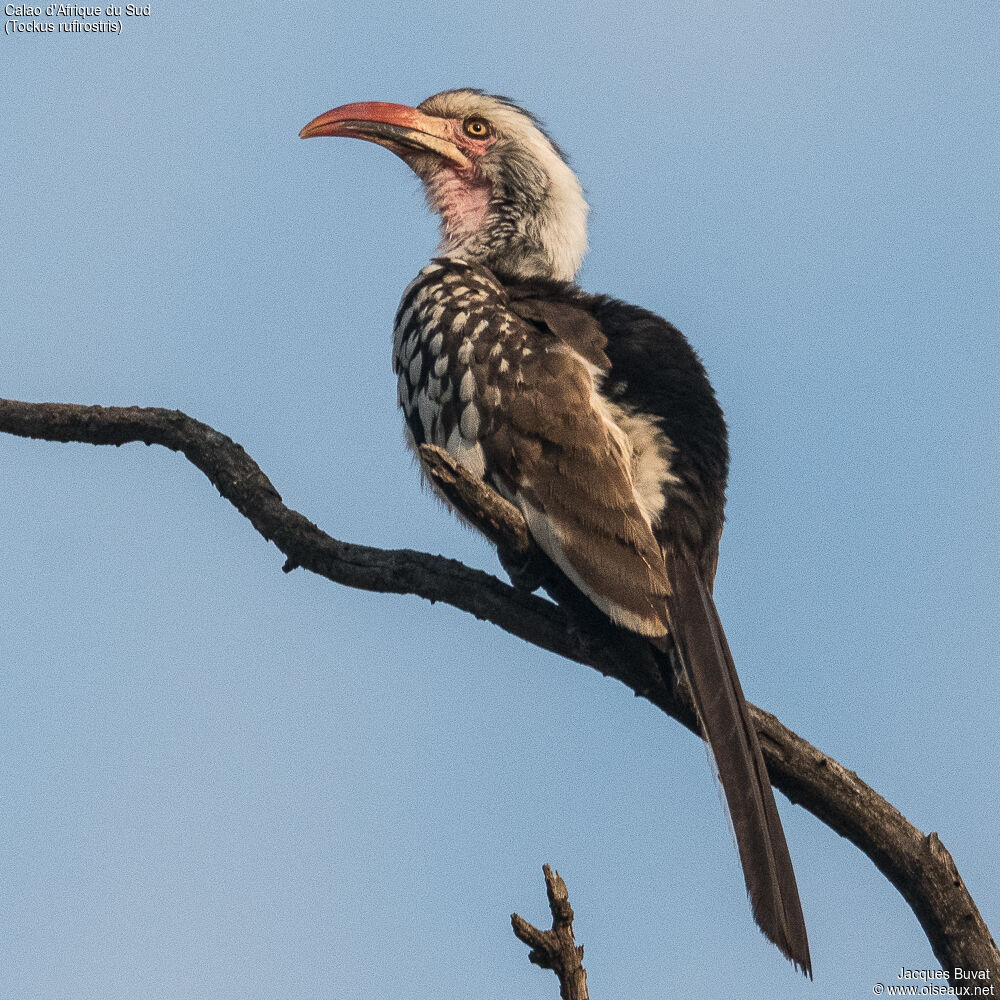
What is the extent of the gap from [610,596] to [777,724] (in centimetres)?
→ 62

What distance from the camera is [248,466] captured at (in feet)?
13.5

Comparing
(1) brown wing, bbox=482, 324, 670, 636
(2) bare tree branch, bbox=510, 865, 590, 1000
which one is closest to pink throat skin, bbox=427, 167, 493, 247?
(1) brown wing, bbox=482, 324, 670, 636

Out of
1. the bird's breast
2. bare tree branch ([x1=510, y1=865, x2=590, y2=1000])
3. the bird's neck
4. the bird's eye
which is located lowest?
bare tree branch ([x1=510, y1=865, x2=590, y2=1000])

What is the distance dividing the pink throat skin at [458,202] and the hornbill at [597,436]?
39 millimetres

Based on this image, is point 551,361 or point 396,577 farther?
point 551,361

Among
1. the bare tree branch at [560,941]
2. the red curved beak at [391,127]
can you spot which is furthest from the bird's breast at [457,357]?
the bare tree branch at [560,941]

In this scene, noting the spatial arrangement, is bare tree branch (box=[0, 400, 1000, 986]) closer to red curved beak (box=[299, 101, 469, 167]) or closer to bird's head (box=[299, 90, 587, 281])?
bird's head (box=[299, 90, 587, 281])

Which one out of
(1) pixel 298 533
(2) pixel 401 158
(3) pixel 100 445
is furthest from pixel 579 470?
(2) pixel 401 158

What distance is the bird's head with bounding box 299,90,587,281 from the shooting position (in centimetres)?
541

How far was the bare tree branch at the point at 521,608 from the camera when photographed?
3277 millimetres

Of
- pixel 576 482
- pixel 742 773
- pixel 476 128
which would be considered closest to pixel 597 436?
pixel 576 482

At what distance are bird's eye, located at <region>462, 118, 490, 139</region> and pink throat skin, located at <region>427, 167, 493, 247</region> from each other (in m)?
0.23

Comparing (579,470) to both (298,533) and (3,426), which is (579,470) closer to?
(298,533)

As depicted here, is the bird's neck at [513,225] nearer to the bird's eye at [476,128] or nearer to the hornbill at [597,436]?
the hornbill at [597,436]
